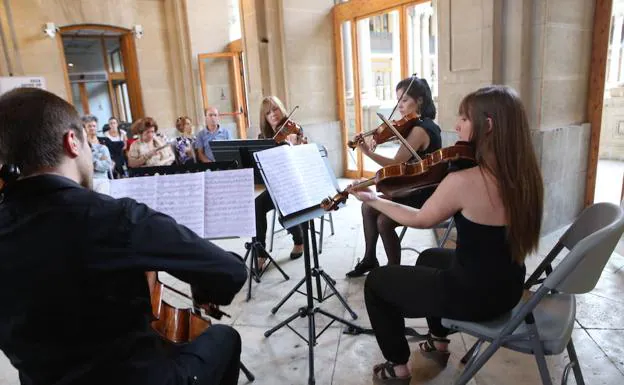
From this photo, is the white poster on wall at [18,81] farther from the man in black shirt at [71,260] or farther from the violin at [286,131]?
the man in black shirt at [71,260]

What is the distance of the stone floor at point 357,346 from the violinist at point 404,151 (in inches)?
12.4

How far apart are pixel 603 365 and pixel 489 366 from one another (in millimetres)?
522

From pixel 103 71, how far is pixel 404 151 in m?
8.92

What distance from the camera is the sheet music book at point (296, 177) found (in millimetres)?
1912

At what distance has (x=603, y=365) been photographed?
1.94 metres

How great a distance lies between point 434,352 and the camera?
79.6 inches

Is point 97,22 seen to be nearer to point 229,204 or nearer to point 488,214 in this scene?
point 229,204

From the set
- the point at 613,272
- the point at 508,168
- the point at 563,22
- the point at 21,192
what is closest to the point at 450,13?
the point at 563,22

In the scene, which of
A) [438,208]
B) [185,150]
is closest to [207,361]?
[438,208]

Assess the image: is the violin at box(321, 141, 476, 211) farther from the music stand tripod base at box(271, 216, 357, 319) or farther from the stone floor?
the stone floor

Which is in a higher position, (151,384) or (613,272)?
(151,384)

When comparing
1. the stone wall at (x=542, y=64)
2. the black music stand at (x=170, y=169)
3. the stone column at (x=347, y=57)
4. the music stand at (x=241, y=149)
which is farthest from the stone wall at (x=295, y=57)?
the black music stand at (x=170, y=169)

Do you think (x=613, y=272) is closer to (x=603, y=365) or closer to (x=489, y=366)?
(x=603, y=365)

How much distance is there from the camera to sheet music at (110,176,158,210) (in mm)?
1687
